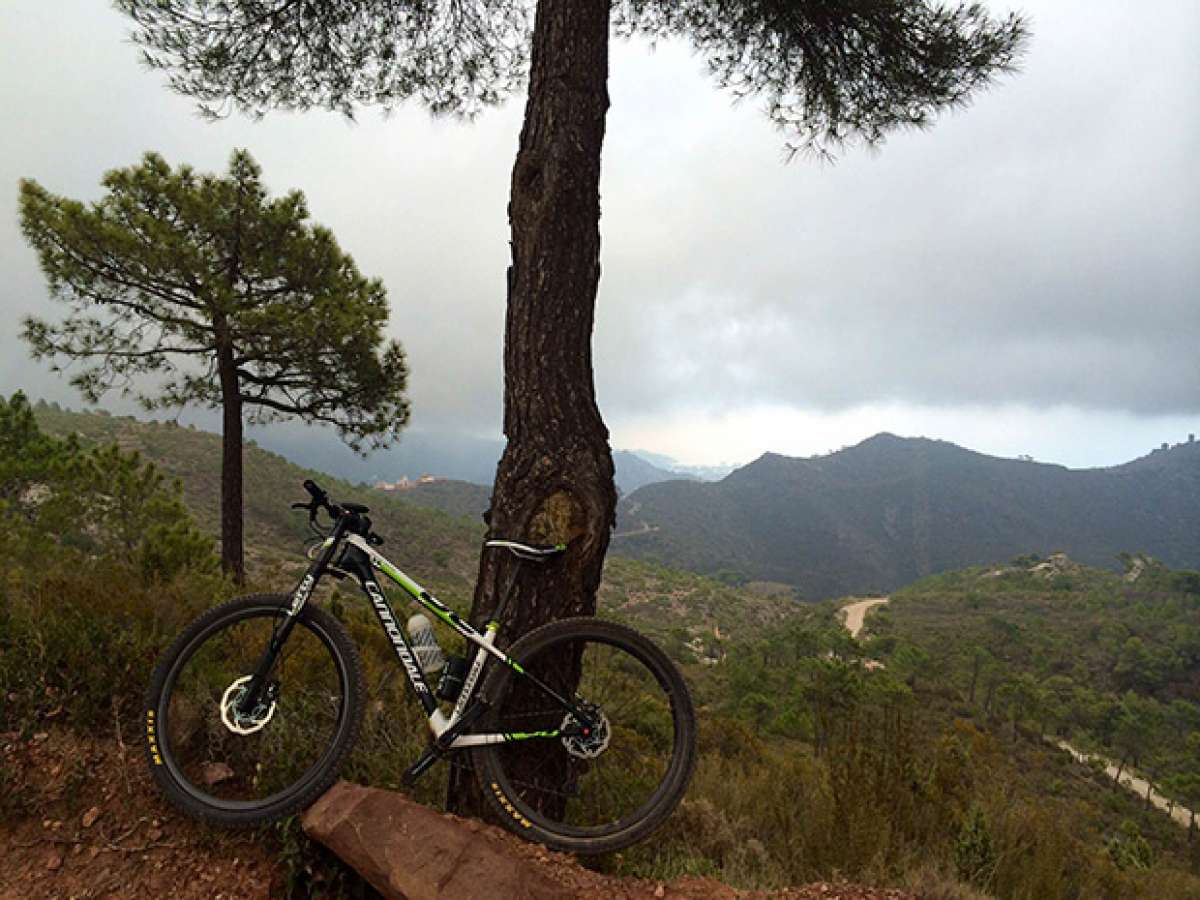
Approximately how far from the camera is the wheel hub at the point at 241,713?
2.62 m

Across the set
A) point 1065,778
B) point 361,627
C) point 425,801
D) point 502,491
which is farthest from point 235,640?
point 1065,778

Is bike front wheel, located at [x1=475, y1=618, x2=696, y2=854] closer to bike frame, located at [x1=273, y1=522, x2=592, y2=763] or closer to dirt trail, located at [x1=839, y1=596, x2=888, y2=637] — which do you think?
bike frame, located at [x1=273, y1=522, x2=592, y2=763]

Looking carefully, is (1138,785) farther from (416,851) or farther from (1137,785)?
(416,851)

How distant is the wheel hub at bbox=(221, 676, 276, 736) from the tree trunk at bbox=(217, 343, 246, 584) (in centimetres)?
1003

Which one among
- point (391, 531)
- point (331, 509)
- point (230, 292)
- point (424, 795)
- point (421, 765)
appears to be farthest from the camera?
point (391, 531)

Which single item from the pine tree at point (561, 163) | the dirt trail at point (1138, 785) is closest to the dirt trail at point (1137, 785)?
the dirt trail at point (1138, 785)

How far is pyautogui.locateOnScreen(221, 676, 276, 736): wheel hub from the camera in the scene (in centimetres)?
262

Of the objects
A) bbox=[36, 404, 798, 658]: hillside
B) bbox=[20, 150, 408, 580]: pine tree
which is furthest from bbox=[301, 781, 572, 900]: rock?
bbox=[36, 404, 798, 658]: hillside

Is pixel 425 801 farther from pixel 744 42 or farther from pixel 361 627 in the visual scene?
pixel 744 42

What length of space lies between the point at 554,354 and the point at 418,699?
1.95 m

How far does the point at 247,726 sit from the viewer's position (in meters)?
2.66

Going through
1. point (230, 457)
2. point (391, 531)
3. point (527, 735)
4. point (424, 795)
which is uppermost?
point (230, 457)

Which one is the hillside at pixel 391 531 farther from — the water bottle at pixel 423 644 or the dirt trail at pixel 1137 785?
the water bottle at pixel 423 644

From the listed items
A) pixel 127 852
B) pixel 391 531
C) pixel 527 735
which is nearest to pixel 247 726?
pixel 127 852
